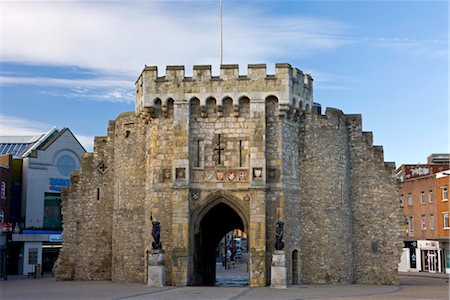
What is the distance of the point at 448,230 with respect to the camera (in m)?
48.1

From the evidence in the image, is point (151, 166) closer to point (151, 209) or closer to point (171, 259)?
point (151, 209)

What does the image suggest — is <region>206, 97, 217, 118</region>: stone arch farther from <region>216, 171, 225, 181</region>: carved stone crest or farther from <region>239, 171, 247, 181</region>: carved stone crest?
<region>239, 171, 247, 181</region>: carved stone crest

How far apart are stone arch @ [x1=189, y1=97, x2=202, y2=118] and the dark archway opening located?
4342 mm

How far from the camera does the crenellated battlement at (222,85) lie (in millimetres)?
31047

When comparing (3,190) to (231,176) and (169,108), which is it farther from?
(231,176)

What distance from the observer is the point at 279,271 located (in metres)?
28.7


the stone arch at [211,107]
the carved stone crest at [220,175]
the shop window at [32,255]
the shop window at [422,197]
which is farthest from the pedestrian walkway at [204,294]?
the shop window at [422,197]

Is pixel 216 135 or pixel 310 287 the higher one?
pixel 216 135

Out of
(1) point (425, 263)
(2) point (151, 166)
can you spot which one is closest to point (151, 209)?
(2) point (151, 166)

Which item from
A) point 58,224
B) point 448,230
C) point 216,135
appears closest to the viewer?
point 216,135

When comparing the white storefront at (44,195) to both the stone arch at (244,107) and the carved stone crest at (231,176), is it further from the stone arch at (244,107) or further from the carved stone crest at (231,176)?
the stone arch at (244,107)

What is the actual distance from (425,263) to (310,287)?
1080 inches

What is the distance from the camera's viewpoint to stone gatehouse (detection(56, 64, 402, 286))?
1203 inches

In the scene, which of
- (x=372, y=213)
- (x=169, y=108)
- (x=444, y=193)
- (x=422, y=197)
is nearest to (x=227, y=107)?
(x=169, y=108)
